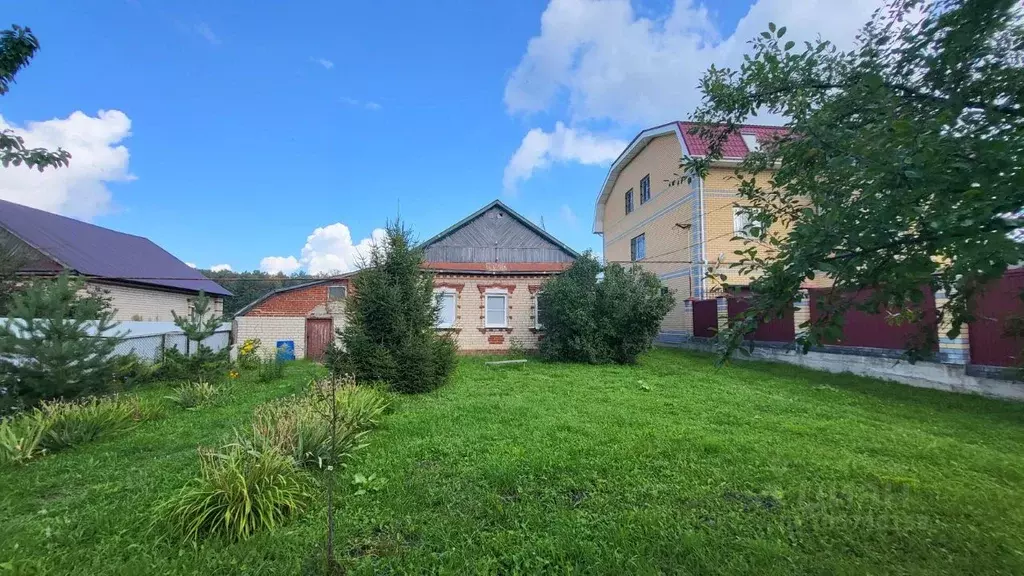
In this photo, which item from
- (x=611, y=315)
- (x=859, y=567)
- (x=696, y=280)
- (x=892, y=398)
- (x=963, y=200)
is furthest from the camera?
(x=696, y=280)

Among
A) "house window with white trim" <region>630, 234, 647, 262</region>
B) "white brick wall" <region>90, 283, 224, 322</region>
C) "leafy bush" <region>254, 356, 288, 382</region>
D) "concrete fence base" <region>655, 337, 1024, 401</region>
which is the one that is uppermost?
"house window with white trim" <region>630, 234, 647, 262</region>

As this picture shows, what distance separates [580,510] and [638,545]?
622 mm

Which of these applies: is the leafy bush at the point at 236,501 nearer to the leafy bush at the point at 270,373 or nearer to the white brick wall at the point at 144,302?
the leafy bush at the point at 270,373

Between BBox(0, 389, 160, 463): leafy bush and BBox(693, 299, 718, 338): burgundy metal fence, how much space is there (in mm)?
15346

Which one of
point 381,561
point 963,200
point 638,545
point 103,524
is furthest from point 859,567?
point 103,524

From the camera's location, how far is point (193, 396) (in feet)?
28.1

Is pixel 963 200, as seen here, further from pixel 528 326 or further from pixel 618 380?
pixel 528 326

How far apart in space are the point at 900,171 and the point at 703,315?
50.7 ft

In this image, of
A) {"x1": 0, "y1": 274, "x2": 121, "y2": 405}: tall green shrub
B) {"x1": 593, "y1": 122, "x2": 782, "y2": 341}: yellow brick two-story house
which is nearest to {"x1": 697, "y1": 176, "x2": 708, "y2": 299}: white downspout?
{"x1": 593, "y1": 122, "x2": 782, "y2": 341}: yellow brick two-story house

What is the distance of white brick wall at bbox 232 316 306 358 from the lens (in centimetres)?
1689

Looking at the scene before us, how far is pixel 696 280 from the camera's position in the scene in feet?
54.6

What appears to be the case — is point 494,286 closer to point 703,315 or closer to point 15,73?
point 703,315

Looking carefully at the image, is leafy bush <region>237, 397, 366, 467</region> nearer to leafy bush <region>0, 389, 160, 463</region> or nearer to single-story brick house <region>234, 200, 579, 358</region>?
leafy bush <region>0, 389, 160, 463</region>

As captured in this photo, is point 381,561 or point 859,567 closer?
point 859,567
